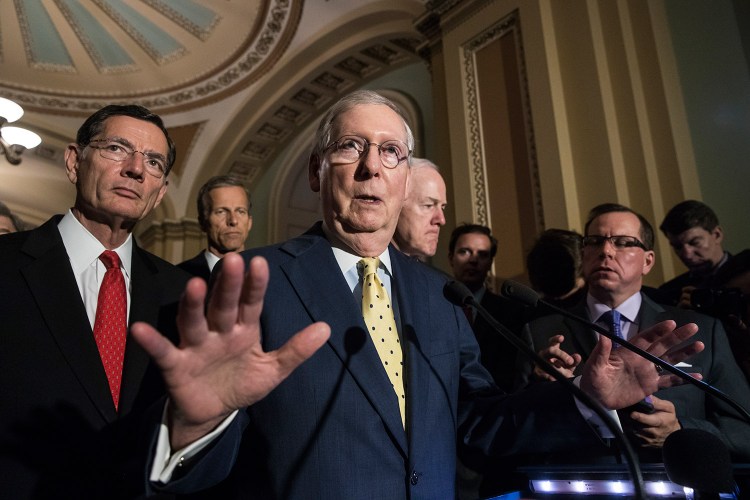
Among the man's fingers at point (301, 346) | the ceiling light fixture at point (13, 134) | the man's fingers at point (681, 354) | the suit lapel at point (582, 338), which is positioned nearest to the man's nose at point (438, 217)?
the suit lapel at point (582, 338)

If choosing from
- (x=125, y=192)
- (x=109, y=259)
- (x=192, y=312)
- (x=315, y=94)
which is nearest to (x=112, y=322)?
(x=109, y=259)

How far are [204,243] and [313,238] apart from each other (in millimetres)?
9511

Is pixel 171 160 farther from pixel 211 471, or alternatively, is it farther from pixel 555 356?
pixel 555 356

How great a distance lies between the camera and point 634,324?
1.82 meters

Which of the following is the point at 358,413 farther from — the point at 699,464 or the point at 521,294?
the point at 699,464

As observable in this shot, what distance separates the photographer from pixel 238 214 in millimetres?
2564

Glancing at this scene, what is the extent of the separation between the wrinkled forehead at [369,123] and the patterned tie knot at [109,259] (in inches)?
25.1

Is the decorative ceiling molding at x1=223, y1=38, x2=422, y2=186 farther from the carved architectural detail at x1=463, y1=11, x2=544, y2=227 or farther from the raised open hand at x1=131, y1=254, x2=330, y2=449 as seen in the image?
the raised open hand at x1=131, y1=254, x2=330, y2=449

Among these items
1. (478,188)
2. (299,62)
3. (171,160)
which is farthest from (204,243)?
(171,160)

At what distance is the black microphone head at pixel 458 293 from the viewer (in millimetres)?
1054

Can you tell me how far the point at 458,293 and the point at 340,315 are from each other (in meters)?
0.24

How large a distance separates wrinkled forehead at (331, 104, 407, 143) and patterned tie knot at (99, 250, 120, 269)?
64 centimetres

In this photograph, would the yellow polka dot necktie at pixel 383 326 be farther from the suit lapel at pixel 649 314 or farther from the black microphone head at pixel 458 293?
the suit lapel at pixel 649 314

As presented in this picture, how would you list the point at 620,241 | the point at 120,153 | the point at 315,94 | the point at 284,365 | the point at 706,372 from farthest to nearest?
→ the point at 315,94, the point at 620,241, the point at 706,372, the point at 120,153, the point at 284,365
